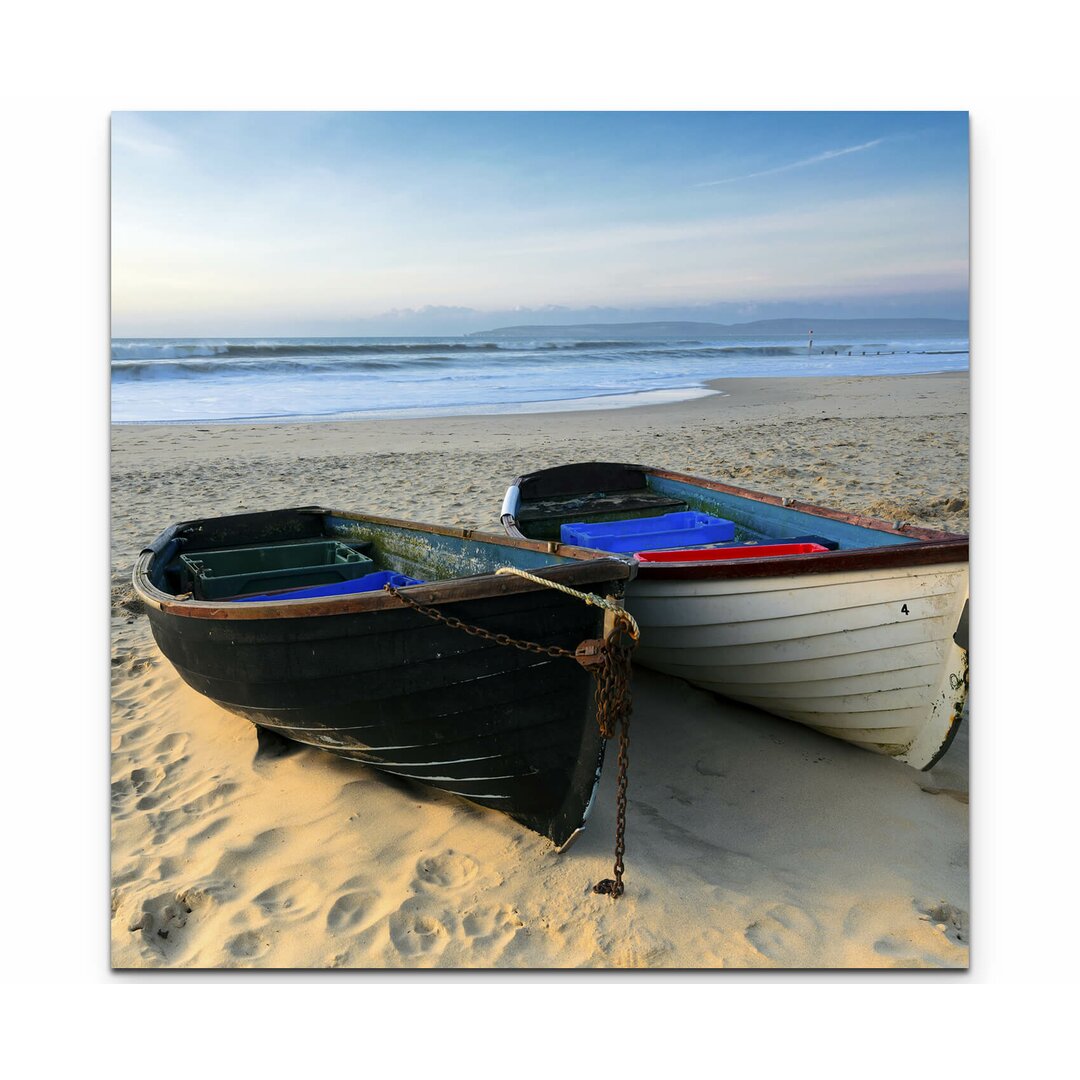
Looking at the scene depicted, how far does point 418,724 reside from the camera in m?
3.01

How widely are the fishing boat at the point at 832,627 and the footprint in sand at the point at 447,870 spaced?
1.28m

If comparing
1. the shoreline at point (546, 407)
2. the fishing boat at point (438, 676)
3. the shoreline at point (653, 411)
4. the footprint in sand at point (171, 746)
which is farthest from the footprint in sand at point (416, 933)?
the shoreline at point (546, 407)

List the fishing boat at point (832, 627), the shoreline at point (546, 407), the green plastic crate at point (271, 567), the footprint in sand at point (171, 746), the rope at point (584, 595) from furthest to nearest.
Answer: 1. the shoreline at point (546, 407)
2. the green plastic crate at point (271, 567)
3. the footprint in sand at point (171, 746)
4. the fishing boat at point (832, 627)
5. the rope at point (584, 595)

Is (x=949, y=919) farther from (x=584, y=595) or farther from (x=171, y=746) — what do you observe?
(x=171, y=746)

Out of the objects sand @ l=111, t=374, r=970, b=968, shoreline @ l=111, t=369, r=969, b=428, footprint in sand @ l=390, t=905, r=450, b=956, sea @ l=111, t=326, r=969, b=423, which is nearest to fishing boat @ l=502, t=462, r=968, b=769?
sand @ l=111, t=374, r=970, b=968

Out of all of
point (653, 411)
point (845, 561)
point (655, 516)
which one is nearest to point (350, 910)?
point (845, 561)

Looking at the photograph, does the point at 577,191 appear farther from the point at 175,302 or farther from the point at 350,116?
the point at 175,302

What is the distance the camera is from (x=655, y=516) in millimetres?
5477

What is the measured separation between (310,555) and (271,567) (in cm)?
23

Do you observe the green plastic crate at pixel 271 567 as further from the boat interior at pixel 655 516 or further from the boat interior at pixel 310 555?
the boat interior at pixel 655 516

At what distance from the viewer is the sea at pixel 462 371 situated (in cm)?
1209

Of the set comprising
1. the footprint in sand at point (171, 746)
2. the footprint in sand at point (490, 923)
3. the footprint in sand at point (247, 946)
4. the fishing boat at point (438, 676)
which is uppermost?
the fishing boat at point (438, 676)
